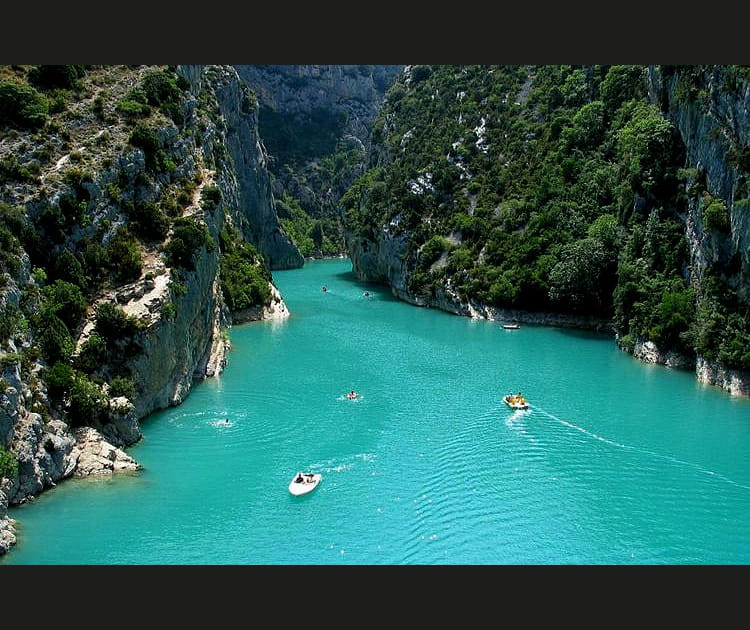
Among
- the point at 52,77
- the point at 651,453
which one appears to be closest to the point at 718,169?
the point at 651,453

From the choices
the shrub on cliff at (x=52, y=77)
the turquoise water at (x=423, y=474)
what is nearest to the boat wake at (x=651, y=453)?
the turquoise water at (x=423, y=474)

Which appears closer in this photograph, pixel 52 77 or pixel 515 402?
pixel 515 402

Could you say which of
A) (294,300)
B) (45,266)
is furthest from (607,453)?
(294,300)

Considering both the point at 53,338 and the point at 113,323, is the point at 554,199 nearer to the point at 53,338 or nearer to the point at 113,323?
the point at 113,323

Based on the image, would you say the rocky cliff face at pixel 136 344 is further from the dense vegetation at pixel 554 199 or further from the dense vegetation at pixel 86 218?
the dense vegetation at pixel 554 199

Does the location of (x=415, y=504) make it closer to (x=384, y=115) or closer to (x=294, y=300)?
(x=294, y=300)
